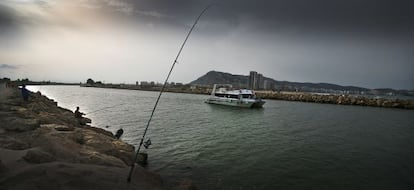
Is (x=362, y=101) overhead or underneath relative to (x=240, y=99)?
underneath

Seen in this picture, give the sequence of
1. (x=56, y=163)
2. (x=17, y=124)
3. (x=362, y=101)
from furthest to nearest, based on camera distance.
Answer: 1. (x=362, y=101)
2. (x=17, y=124)
3. (x=56, y=163)

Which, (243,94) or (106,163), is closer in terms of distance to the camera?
(106,163)

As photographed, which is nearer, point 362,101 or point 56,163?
point 56,163

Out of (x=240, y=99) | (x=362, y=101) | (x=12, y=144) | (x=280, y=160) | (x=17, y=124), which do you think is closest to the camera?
(x=12, y=144)

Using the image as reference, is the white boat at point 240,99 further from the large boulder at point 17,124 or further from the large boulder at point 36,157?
the large boulder at point 36,157

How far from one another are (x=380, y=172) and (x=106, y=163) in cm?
1224

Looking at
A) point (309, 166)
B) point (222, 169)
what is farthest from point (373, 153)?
point (222, 169)

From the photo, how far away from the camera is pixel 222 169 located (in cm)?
1059

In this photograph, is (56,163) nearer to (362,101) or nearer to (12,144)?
(12,144)

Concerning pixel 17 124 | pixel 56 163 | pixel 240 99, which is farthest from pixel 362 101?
pixel 17 124

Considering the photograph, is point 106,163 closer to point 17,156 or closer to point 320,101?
point 17,156

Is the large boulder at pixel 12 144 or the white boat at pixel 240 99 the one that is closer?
the large boulder at pixel 12 144

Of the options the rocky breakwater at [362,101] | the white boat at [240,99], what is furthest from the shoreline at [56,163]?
the rocky breakwater at [362,101]

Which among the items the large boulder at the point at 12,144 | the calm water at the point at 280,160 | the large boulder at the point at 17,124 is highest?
the large boulder at the point at 17,124
